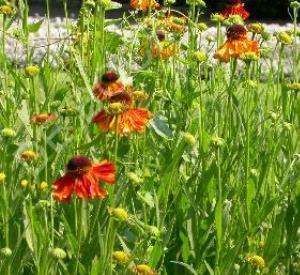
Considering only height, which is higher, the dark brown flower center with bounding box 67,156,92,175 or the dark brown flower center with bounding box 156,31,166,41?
the dark brown flower center with bounding box 156,31,166,41

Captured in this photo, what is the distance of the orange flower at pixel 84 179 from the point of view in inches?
63.9

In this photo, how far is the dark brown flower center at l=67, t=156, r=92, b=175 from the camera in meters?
1.66

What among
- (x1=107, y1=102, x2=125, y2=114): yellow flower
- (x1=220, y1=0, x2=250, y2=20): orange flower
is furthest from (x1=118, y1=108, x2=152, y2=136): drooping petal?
(x1=220, y1=0, x2=250, y2=20): orange flower

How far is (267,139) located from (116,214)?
98 centimetres

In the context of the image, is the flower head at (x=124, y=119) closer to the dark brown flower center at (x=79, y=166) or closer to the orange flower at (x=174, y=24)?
the dark brown flower center at (x=79, y=166)

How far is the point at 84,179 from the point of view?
1645mm

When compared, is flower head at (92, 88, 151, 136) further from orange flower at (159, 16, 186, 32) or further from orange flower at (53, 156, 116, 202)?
orange flower at (159, 16, 186, 32)

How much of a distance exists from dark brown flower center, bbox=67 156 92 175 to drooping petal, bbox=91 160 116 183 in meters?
0.01

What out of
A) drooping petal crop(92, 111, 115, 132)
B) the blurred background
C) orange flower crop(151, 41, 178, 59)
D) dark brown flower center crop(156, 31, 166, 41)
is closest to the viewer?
drooping petal crop(92, 111, 115, 132)

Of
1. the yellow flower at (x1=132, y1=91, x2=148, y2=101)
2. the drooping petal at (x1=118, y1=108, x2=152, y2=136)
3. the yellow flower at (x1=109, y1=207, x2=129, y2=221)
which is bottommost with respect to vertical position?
the yellow flower at (x1=109, y1=207, x2=129, y2=221)

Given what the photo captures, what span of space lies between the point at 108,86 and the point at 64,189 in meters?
0.46

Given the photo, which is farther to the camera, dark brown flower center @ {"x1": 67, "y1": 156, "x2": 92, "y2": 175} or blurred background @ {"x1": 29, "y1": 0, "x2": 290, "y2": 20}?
blurred background @ {"x1": 29, "y1": 0, "x2": 290, "y2": 20}

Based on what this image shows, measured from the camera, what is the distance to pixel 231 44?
7.28 ft

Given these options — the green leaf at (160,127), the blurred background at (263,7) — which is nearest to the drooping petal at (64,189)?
the green leaf at (160,127)
